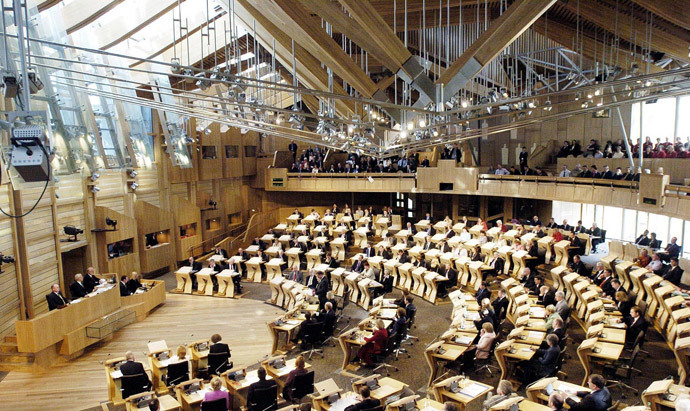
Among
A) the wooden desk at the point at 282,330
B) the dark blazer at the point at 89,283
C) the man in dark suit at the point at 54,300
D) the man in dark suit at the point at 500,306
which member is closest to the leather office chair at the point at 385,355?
the wooden desk at the point at 282,330

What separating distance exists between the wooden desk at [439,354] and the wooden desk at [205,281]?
9.32 metres

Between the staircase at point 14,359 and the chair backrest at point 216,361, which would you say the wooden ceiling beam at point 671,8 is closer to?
the chair backrest at point 216,361

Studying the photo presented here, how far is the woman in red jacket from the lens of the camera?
1085 centimetres

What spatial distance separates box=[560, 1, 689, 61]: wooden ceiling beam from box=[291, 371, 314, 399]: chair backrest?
9860 mm

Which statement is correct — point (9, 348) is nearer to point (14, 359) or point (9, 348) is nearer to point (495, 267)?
point (14, 359)

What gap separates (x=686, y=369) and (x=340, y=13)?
797 cm

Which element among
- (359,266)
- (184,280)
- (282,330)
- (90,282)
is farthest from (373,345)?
(184,280)

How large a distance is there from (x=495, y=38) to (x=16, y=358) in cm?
1179

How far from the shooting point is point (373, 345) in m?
10.9

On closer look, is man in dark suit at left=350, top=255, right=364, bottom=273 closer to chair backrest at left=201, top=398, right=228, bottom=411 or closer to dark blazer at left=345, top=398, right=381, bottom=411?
chair backrest at left=201, top=398, right=228, bottom=411

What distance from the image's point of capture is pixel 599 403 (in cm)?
714

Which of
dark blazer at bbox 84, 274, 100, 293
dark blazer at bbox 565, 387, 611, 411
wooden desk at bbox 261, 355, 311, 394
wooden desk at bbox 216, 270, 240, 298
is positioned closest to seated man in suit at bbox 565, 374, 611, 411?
dark blazer at bbox 565, 387, 611, 411

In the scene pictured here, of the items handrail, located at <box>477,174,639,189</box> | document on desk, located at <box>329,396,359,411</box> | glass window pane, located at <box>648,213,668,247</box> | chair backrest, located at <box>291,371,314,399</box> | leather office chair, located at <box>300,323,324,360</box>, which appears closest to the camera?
document on desk, located at <box>329,396,359,411</box>

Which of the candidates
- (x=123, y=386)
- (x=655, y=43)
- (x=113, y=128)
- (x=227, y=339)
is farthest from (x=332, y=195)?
(x=123, y=386)
